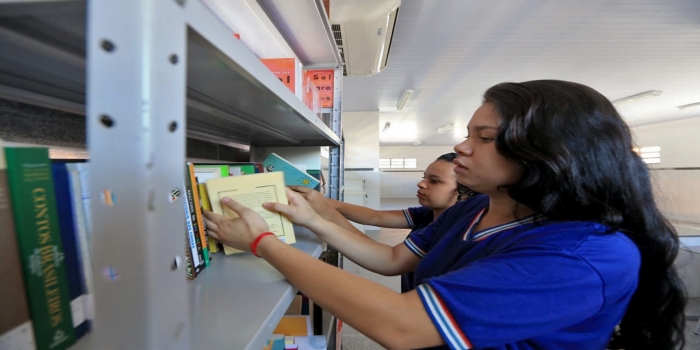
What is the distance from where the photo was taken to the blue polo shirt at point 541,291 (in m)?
0.46

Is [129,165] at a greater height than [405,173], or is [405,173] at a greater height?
[129,165]

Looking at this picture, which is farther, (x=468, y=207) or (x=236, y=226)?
(x=468, y=207)

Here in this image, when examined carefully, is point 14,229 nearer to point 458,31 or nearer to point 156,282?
point 156,282

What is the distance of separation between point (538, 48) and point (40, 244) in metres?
3.82

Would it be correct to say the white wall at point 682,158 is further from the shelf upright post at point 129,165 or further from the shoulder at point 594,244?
the shelf upright post at point 129,165

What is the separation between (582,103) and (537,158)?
16 centimetres

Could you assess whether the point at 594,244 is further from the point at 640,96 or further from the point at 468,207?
the point at 640,96

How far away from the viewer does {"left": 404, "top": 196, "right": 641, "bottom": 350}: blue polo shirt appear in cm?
46

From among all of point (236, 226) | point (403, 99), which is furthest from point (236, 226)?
point (403, 99)

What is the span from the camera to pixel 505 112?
638 mm

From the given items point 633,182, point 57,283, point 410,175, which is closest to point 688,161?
point 410,175

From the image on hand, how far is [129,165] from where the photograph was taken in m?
0.21

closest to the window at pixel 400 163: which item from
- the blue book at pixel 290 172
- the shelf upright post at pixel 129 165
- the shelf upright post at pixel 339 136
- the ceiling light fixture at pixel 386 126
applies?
the ceiling light fixture at pixel 386 126

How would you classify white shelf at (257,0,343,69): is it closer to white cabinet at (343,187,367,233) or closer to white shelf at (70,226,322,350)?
white shelf at (70,226,322,350)
